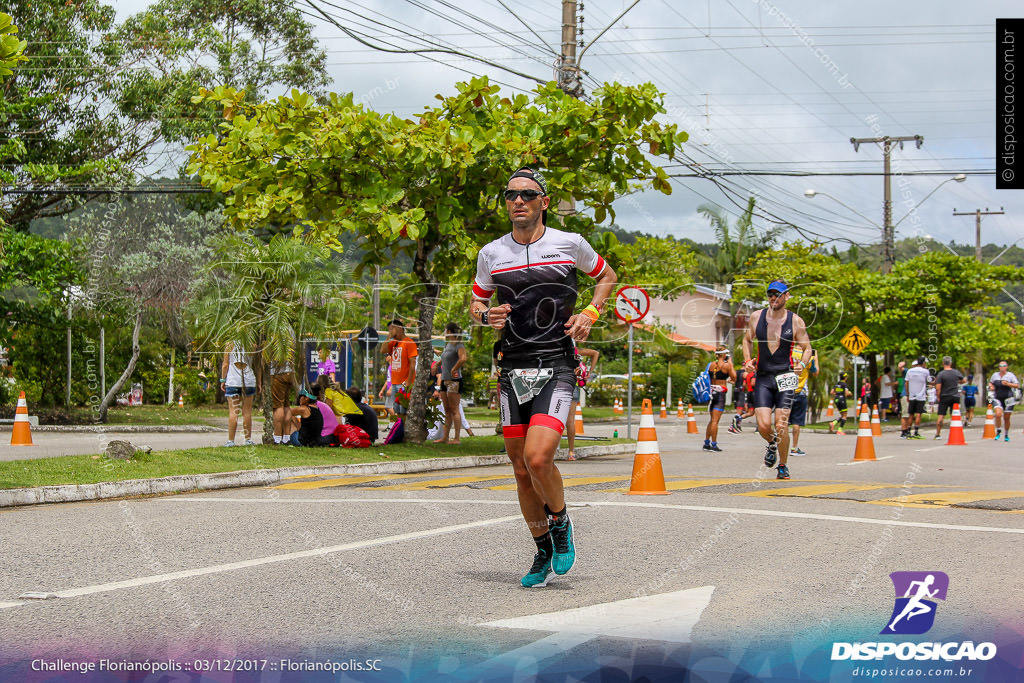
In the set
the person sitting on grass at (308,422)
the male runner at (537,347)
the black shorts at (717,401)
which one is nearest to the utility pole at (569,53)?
the black shorts at (717,401)

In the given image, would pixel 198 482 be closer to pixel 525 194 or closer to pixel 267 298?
pixel 267 298

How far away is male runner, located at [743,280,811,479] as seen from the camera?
38.4ft

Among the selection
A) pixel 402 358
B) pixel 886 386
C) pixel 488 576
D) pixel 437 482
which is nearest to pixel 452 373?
pixel 402 358

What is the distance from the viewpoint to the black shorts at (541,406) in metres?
5.72

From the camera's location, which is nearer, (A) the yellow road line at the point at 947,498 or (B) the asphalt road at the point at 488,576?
(B) the asphalt road at the point at 488,576

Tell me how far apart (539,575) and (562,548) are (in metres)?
0.20

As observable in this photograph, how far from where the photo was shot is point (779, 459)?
1208 cm

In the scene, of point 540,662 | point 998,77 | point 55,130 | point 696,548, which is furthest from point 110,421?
point 540,662

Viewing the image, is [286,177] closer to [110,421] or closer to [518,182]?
[518,182]

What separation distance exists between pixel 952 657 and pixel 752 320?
8.06m

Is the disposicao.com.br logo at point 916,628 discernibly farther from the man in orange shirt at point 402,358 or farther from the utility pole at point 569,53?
the utility pole at point 569,53

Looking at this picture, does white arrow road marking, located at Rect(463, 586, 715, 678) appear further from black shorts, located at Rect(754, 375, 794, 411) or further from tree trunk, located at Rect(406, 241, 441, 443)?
tree trunk, located at Rect(406, 241, 441, 443)

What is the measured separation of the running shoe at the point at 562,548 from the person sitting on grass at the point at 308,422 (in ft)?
31.5

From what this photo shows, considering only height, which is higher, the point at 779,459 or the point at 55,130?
the point at 55,130
